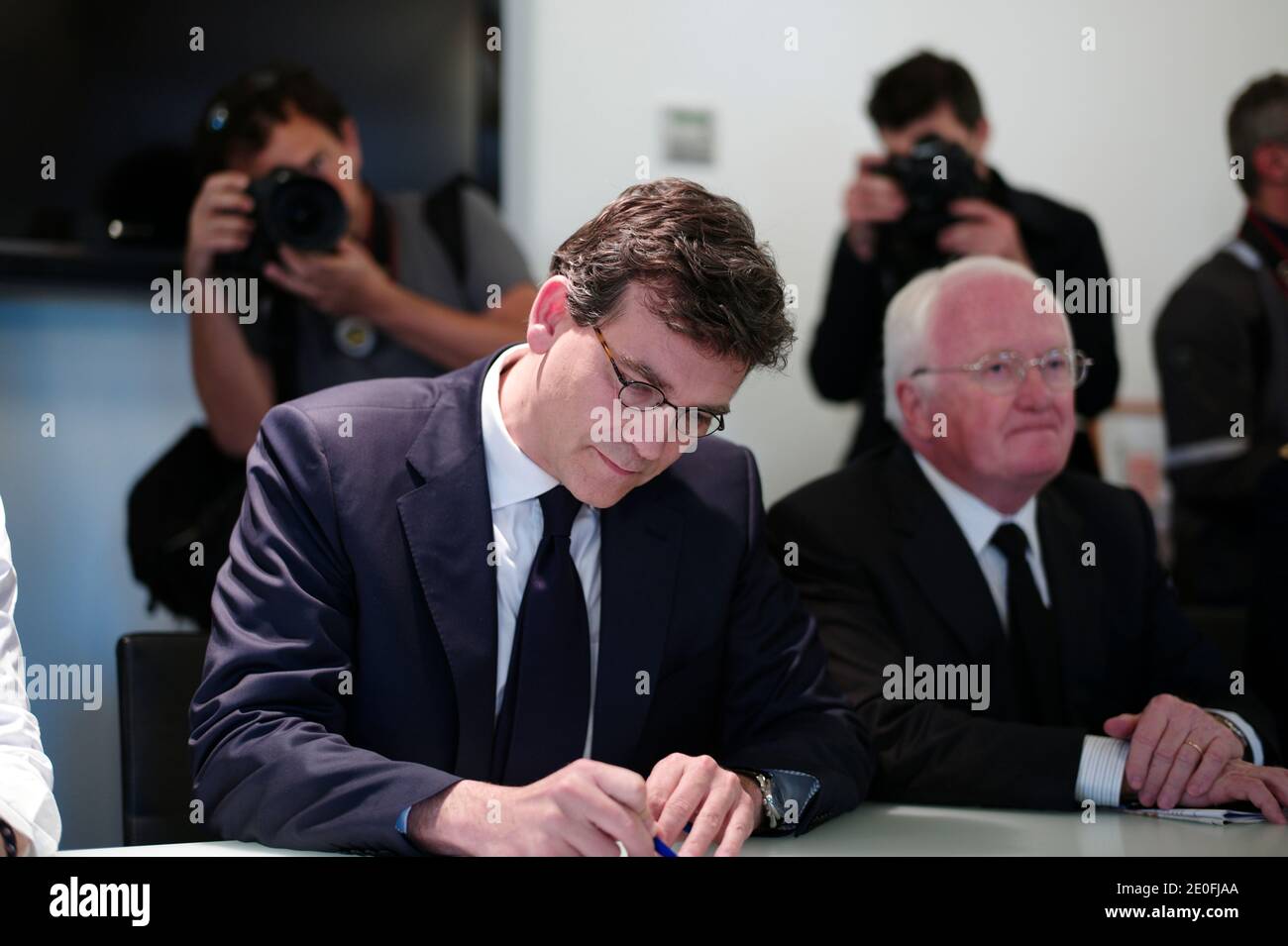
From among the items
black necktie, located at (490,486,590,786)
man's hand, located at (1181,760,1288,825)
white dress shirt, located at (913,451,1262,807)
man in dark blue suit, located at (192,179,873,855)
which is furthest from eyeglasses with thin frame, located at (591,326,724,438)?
man's hand, located at (1181,760,1288,825)

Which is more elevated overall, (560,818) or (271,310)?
(271,310)

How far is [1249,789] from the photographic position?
184cm

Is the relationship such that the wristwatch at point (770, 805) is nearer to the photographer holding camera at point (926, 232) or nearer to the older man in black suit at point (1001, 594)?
the older man in black suit at point (1001, 594)

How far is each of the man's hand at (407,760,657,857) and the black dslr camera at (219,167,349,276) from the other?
4.67ft

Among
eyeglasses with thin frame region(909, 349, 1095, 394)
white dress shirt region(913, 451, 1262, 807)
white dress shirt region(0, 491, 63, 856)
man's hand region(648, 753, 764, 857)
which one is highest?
eyeglasses with thin frame region(909, 349, 1095, 394)

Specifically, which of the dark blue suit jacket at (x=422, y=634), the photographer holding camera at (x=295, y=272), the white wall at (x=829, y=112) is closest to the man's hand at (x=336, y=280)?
the photographer holding camera at (x=295, y=272)

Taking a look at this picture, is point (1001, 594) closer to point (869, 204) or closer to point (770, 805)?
point (770, 805)

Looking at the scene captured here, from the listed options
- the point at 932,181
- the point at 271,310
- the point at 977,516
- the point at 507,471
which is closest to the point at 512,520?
the point at 507,471

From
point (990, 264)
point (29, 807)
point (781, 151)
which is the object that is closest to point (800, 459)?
point (781, 151)

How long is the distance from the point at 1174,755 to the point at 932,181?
1325 millimetres

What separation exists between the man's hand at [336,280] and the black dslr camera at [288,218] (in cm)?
2

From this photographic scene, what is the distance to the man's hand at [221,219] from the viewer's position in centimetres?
260

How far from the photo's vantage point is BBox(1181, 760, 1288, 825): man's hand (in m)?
1.81

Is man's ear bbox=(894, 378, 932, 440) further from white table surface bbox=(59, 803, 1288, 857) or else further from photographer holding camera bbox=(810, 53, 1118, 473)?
white table surface bbox=(59, 803, 1288, 857)
